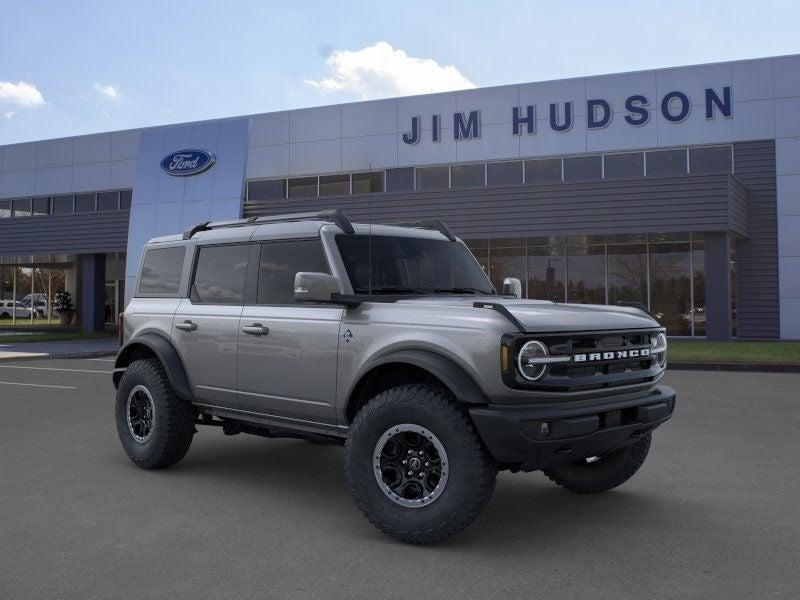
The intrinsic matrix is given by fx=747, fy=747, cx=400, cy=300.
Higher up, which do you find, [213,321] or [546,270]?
[546,270]

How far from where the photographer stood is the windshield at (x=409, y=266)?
546 centimetres

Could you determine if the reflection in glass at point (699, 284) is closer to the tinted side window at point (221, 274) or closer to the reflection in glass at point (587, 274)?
the reflection in glass at point (587, 274)

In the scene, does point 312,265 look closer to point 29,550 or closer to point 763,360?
point 29,550

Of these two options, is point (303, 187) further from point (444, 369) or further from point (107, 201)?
point (444, 369)

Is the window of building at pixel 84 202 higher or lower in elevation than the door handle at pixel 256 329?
higher

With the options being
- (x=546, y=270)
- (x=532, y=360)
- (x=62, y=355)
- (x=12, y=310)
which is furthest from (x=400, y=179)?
(x=12, y=310)

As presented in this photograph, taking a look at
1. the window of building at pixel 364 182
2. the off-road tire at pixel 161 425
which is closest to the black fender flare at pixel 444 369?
the off-road tire at pixel 161 425

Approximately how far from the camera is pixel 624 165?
2423 cm

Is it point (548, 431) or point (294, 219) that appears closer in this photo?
point (548, 431)

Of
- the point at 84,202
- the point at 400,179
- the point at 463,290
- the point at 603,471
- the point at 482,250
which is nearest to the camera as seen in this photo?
the point at 603,471

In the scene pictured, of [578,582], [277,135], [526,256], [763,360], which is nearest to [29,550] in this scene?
[578,582]

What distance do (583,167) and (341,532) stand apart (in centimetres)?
2172

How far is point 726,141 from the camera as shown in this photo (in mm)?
23406

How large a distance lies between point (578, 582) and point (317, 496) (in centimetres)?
→ 236
